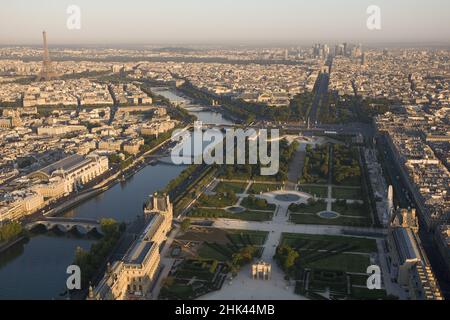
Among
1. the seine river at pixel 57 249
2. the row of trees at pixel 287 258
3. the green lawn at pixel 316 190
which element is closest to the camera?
the seine river at pixel 57 249

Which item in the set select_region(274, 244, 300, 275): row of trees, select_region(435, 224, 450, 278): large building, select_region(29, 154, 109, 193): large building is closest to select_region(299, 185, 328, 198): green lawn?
select_region(435, 224, 450, 278): large building

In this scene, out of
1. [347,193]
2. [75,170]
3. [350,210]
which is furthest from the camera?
[75,170]

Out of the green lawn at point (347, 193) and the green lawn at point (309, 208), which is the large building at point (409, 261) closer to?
the green lawn at point (309, 208)

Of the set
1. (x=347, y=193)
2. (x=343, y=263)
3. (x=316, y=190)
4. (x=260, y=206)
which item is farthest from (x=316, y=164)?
(x=343, y=263)

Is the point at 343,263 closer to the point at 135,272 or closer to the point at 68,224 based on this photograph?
the point at 135,272

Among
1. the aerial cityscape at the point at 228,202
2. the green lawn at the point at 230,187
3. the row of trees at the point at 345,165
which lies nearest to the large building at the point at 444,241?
the aerial cityscape at the point at 228,202

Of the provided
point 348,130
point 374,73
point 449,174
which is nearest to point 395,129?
point 348,130
